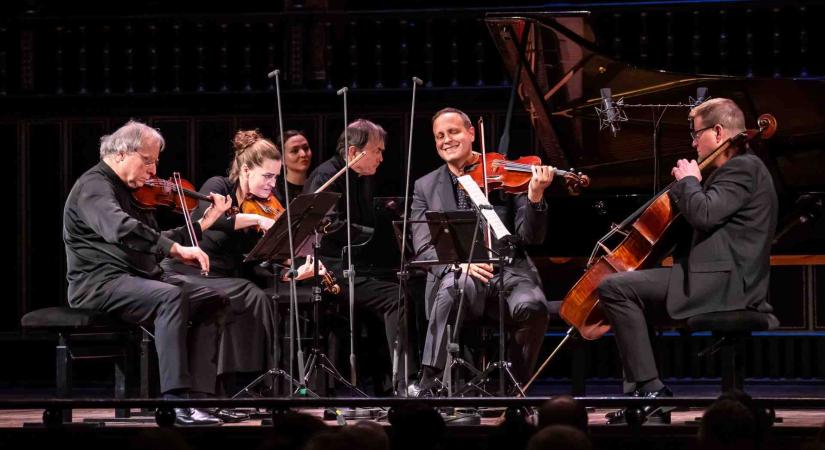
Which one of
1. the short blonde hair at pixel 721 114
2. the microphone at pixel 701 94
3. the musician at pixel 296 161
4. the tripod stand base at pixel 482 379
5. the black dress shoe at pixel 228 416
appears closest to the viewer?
the short blonde hair at pixel 721 114

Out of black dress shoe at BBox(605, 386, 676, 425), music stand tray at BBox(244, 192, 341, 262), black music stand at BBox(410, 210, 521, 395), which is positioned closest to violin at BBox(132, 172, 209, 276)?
music stand tray at BBox(244, 192, 341, 262)

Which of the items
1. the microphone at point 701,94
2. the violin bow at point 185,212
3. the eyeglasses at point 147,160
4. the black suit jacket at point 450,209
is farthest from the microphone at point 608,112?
the eyeglasses at point 147,160

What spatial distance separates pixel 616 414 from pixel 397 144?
3.48 m

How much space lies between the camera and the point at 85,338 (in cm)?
591

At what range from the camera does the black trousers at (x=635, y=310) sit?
17.5 feet

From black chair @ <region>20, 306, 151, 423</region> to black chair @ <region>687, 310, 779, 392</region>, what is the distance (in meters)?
2.71

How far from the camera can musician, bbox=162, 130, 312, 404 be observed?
6.37 m

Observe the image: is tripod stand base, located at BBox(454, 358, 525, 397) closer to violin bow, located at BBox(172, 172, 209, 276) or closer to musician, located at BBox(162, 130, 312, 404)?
musician, located at BBox(162, 130, 312, 404)

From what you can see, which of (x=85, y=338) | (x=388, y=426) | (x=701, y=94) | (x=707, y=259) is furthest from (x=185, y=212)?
(x=701, y=94)

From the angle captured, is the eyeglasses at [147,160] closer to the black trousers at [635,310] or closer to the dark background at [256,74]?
the black trousers at [635,310]

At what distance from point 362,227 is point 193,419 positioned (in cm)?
168

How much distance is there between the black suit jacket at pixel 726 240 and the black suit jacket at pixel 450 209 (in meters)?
1.01

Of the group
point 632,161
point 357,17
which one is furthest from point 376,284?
point 357,17

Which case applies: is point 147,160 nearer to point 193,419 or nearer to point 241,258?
point 241,258
